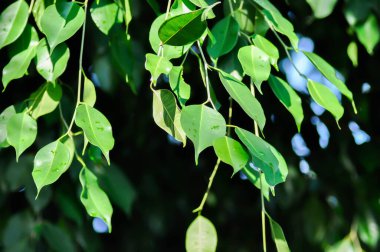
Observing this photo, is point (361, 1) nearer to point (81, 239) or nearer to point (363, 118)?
point (363, 118)

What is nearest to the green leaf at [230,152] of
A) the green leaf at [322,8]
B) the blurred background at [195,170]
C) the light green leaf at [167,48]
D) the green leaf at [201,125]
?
the green leaf at [201,125]

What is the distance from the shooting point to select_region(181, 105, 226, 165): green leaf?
765 mm

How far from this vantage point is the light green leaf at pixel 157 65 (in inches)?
30.7

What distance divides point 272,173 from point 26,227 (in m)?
0.67

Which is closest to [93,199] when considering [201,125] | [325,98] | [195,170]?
[201,125]

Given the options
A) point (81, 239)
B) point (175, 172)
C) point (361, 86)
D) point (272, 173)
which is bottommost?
point (175, 172)

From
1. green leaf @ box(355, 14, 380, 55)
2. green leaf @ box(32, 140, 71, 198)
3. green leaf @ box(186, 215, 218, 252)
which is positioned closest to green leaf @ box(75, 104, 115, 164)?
green leaf @ box(32, 140, 71, 198)

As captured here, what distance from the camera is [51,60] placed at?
92cm

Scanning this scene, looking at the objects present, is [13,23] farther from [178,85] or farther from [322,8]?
[322,8]

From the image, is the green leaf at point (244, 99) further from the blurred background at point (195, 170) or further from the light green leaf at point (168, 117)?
the blurred background at point (195, 170)

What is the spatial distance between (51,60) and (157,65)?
19 centimetres

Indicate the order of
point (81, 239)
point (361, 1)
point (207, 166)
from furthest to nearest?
point (207, 166)
point (81, 239)
point (361, 1)

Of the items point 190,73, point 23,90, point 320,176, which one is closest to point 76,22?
point 23,90

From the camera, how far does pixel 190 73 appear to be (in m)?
1.62
